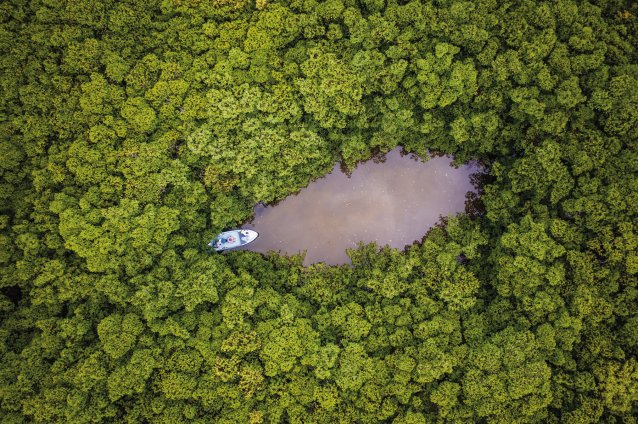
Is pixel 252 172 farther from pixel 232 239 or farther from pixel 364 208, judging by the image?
pixel 364 208

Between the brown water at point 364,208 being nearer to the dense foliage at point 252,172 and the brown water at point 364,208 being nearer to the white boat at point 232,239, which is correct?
the white boat at point 232,239

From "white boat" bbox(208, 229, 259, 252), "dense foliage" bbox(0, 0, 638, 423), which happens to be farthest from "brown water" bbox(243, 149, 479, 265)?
"dense foliage" bbox(0, 0, 638, 423)

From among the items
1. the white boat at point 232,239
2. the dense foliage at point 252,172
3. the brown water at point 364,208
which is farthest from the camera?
the brown water at point 364,208

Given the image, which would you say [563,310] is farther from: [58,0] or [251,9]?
[58,0]

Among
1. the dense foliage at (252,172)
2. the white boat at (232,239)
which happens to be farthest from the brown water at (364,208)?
the dense foliage at (252,172)

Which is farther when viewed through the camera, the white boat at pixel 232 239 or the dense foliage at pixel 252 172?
the white boat at pixel 232 239

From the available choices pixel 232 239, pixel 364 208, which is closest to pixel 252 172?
pixel 232 239

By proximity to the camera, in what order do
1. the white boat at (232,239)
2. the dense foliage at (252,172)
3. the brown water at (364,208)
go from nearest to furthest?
the dense foliage at (252,172) → the white boat at (232,239) → the brown water at (364,208)

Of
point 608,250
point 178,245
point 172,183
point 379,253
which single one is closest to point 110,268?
point 178,245
